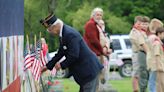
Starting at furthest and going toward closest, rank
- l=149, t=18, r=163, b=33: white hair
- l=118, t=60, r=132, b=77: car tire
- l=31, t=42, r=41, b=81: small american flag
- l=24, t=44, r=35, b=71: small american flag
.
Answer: l=118, t=60, r=132, b=77: car tire
l=149, t=18, r=163, b=33: white hair
l=31, t=42, r=41, b=81: small american flag
l=24, t=44, r=35, b=71: small american flag

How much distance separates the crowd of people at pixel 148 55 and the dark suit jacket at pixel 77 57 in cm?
353

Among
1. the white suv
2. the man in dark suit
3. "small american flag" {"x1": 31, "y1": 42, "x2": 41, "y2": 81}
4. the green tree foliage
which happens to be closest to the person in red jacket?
"small american flag" {"x1": 31, "y1": 42, "x2": 41, "y2": 81}

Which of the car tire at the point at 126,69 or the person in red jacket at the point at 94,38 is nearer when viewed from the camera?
the person in red jacket at the point at 94,38

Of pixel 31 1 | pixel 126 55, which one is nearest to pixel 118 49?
pixel 126 55

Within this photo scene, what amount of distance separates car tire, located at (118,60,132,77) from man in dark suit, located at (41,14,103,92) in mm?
18402

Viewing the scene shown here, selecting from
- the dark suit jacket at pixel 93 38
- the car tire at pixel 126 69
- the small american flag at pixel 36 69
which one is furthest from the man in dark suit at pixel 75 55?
the car tire at pixel 126 69

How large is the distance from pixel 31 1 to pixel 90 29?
23880 millimetres

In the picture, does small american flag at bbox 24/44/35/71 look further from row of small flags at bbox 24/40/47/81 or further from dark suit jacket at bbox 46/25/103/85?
dark suit jacket at bbox 46/25/103/85

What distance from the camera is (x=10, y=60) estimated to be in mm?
8984

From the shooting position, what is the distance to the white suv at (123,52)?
97.2ft

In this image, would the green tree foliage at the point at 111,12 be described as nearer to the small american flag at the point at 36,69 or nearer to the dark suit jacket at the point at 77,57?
the small american flag at the point at 36,69

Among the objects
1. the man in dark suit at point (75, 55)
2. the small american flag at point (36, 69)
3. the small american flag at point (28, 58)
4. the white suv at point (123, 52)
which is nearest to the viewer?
the man in dark suit at point (75, 55)

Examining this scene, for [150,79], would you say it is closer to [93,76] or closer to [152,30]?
[152,30]

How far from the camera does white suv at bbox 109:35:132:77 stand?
29.6 metres
